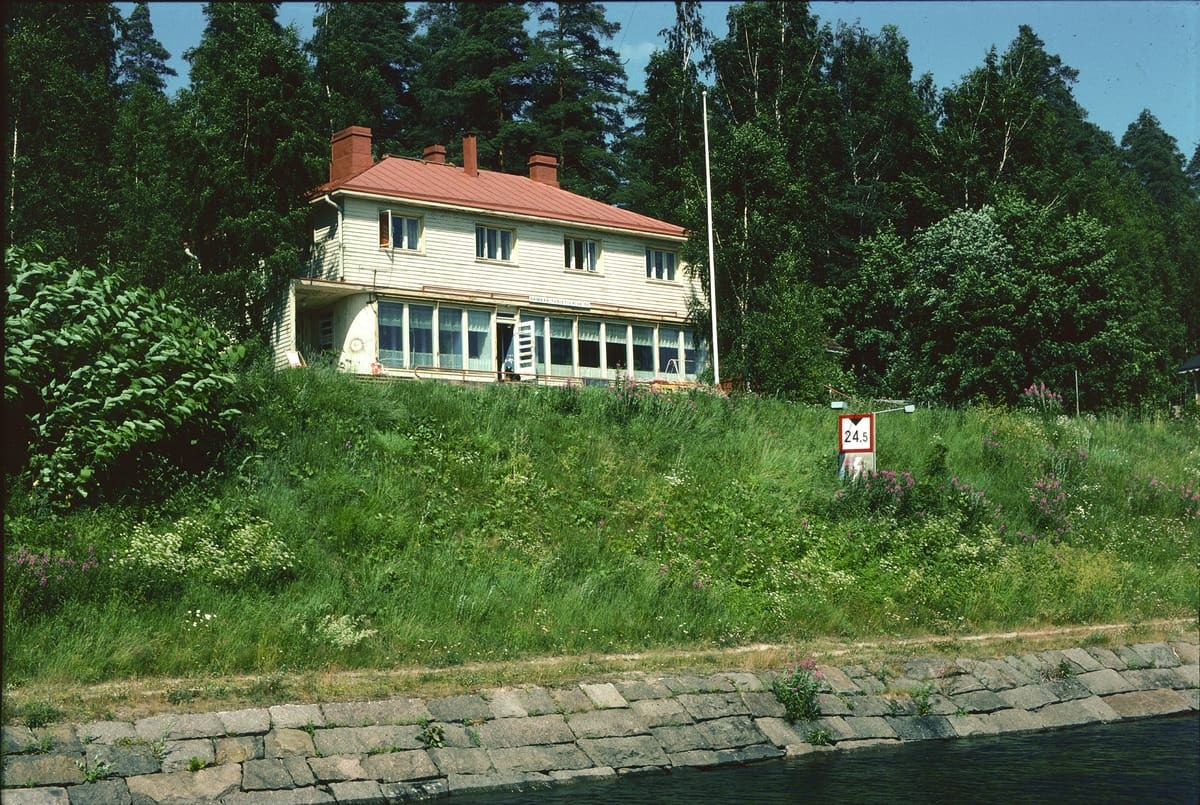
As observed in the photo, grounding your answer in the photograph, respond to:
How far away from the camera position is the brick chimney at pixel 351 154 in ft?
129

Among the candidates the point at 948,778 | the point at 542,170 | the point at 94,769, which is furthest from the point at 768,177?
the point at 94,769

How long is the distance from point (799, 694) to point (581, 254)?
2629cm

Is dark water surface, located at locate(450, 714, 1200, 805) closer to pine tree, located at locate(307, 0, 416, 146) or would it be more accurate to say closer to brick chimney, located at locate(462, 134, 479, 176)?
brick chimney, located at locate(462, 134, 479, 176)

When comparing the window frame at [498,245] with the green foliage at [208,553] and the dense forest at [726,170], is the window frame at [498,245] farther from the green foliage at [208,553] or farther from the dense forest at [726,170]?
the green foliage at [208,553]

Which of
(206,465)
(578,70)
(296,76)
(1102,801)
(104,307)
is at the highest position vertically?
(578,70)

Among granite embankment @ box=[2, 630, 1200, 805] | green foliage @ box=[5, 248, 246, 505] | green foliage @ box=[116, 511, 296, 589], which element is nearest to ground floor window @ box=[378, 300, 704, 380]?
green foliage @ box=[5, 248, 246, 505]

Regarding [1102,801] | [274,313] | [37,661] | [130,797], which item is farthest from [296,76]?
[1102,801]

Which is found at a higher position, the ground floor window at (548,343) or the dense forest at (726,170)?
the dense forest at (726,170)

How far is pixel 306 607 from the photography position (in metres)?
17.2

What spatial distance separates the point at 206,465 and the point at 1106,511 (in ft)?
60.9

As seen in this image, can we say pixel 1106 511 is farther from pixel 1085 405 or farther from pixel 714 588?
pixel 1085 405

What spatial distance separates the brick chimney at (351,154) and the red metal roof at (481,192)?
50 cm

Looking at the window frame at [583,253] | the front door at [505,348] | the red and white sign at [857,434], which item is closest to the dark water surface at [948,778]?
the red and white sign at [857,434]

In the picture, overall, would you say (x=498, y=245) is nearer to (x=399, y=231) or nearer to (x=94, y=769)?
(x=399, y=231)
